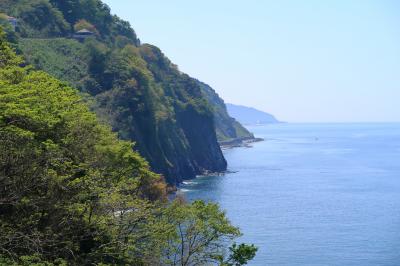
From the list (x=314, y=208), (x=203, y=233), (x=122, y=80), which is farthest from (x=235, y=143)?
(x=203, y=233)

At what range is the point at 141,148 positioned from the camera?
7031 cm

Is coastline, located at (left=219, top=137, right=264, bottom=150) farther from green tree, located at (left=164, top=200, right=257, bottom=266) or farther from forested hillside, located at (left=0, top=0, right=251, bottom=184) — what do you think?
green tree, located at (left=164, top=200, right=257, bottom=266)

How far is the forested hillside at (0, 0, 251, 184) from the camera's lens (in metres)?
72.1

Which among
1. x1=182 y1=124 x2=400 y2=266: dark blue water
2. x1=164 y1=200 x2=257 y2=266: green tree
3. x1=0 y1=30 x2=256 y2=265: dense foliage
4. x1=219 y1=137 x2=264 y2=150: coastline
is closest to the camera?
x1=0 y1=30 x2=256 y2=265: dense foliage

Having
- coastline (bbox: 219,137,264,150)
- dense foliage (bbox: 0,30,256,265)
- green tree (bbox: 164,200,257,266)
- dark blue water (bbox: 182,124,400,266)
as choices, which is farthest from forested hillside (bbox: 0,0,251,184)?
coastline (bbox: 219,137,264,150)

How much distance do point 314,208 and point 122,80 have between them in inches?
1177

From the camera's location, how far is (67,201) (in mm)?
17453

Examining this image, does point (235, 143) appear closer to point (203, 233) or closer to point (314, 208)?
point (314, 208)

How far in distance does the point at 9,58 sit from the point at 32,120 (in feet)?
25.9

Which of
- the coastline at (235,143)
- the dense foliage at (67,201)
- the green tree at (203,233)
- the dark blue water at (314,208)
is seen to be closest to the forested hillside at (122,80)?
the dark blue water at (314,208)

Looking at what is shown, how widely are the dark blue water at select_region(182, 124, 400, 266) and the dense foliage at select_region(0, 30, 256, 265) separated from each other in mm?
20099

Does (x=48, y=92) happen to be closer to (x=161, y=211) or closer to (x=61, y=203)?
(x=61, y=203)

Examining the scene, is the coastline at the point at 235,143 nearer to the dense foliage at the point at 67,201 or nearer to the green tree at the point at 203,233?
the dense foliage at the point at 67,201

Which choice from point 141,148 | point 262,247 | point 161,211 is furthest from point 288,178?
point 161,211
